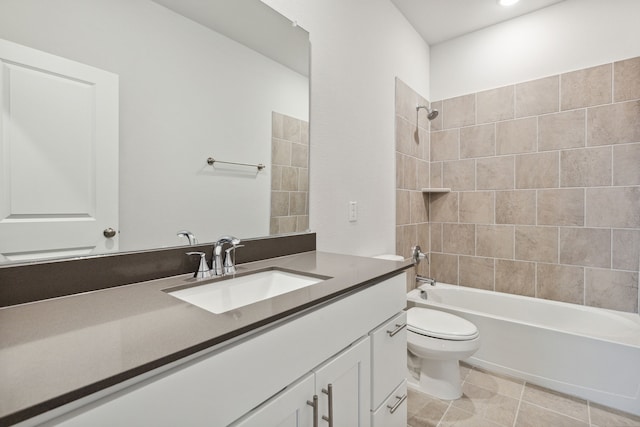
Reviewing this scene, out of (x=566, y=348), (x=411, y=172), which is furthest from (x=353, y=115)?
(x=566, y=348)

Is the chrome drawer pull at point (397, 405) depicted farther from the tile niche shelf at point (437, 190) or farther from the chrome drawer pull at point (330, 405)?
the tile niche shelf at point (437, 190)

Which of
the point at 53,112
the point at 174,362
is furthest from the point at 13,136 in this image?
the point at 174,362

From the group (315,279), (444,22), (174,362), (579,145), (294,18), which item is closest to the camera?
(174,362)

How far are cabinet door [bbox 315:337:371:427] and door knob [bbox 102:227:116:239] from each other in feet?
2.28

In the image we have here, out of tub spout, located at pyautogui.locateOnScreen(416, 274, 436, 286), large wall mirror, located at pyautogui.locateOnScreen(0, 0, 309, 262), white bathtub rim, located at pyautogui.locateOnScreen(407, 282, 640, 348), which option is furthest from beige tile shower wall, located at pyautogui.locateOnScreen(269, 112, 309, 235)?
tub spout, located at pyautogui.locateOnScreen(416, 274, 436, 286)

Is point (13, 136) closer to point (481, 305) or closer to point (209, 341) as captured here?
point (209, 341)

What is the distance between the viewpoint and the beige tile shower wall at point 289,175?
1440 mm

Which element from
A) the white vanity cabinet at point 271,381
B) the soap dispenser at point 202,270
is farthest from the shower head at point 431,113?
the soap dispenser at point 202,270

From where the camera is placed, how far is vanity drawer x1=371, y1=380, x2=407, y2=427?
1.11 m

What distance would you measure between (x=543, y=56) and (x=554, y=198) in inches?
42.0

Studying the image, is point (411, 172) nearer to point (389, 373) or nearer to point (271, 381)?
point (389, 373)

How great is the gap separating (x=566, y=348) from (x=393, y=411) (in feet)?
4.47

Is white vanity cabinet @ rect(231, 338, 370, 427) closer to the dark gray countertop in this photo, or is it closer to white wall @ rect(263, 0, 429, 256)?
the dark gray countertop

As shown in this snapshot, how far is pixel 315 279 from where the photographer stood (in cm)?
111
